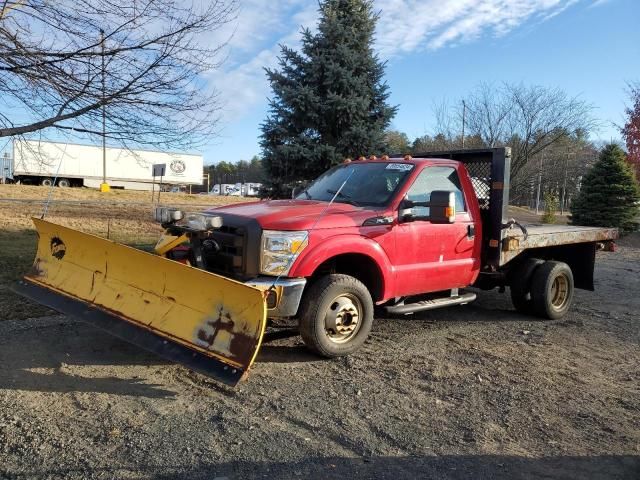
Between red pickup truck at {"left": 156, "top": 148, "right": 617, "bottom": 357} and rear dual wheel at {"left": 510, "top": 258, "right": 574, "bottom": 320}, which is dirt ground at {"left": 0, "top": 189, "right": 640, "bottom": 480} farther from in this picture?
rear dual wheel at {"left": 510, "top": 258, "right": 574, "bottom": 320}

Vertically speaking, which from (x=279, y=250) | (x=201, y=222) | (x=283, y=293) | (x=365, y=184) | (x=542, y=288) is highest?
(x=365, y=184)

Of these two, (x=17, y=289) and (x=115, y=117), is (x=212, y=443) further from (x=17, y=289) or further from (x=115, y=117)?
(x=115, y=117)

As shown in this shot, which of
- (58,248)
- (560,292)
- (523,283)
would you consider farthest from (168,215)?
(560,292)

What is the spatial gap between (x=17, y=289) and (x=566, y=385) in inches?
214

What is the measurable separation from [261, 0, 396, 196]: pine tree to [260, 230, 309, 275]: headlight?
8.54m

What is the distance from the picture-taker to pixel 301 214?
205 inches

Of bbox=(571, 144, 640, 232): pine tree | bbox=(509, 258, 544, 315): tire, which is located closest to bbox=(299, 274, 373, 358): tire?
bbox=(509, 258, 544, 315): tire

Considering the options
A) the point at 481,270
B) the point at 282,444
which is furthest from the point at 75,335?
the point at 481,270

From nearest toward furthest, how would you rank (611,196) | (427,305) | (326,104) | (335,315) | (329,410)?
(329,410), (335,315), (427,305), (326,104), (611,196)

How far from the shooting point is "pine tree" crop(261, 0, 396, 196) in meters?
13.4

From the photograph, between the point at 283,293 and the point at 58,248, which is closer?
the point at 283,293

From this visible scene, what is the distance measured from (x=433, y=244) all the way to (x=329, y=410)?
2.52m

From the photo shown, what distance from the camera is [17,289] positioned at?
5.65m

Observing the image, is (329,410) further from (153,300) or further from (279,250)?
(153,300)
